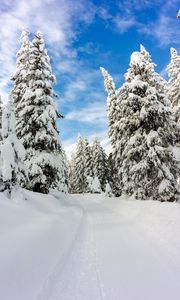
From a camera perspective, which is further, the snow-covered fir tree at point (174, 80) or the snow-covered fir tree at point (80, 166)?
the snow-covered fir tree at point (80, 166)

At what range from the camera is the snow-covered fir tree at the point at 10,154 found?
1261 cm

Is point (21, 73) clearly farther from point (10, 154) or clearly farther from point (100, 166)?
point (100, 166)

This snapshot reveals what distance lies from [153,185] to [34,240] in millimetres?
14382

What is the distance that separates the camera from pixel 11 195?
41.7ft

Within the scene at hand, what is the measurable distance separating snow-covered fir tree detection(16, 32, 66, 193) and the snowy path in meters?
12.2

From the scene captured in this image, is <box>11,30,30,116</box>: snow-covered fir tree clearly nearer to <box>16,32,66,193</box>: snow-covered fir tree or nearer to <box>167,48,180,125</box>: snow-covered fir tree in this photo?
<box>16,32,66,193</box>: snow-covered fir tree

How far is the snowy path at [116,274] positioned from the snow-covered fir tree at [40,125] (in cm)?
1219

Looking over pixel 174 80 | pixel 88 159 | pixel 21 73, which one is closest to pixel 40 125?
pixel 21 73

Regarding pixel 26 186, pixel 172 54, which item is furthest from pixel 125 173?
pixel 172 54

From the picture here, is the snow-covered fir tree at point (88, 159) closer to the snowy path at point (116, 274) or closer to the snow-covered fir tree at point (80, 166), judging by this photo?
the snow-covered fir tree at point (80, 166)

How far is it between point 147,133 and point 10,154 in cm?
1163

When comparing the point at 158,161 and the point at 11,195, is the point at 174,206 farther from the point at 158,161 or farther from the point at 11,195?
the point at 11,195

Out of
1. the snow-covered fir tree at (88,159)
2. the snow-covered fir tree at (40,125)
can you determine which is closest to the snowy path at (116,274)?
the snow-covered fir tree at (40,125)

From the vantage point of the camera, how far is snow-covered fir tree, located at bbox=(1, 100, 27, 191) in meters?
12.6
